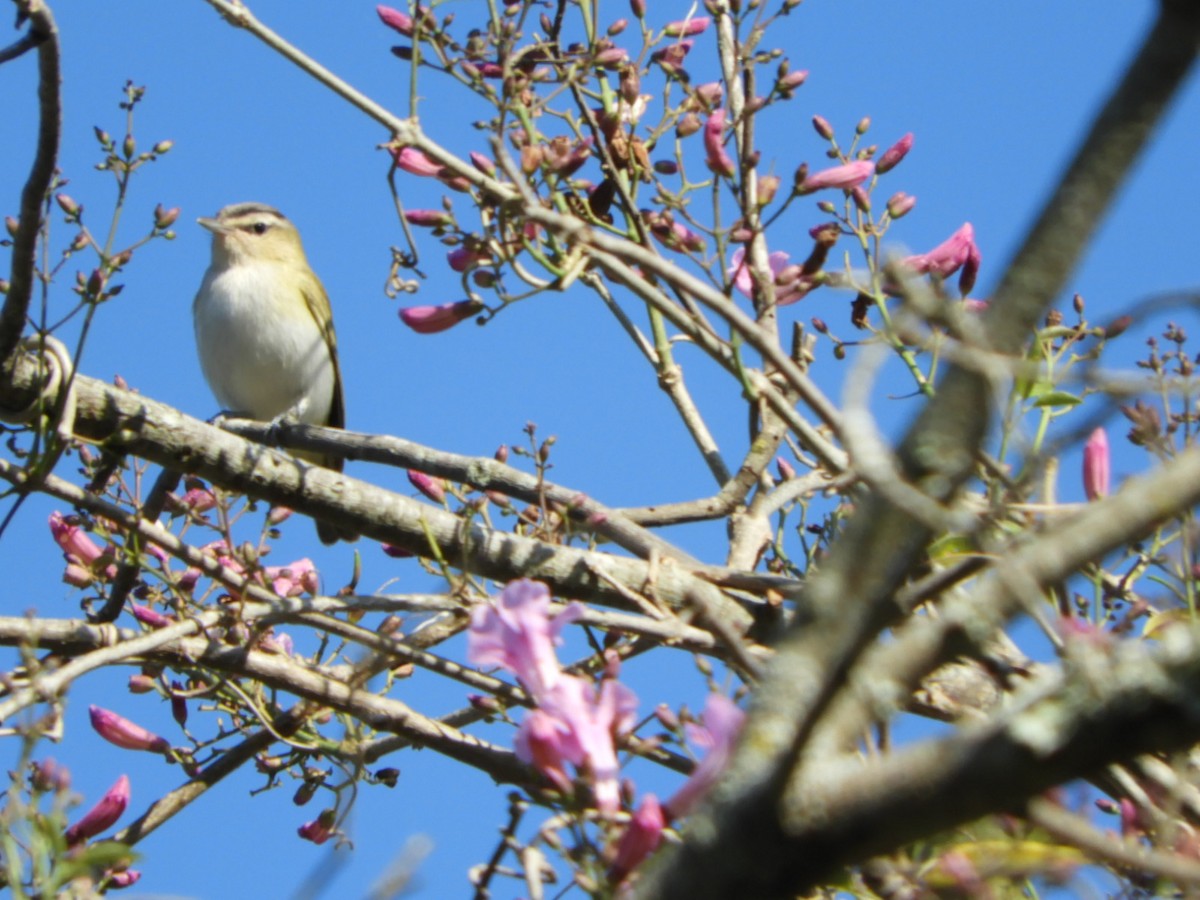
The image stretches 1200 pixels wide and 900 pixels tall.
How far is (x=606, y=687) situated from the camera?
6.06ft

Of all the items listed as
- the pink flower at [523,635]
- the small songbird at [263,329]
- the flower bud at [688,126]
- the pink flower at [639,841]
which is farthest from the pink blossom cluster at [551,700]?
the small songbird at [263,329]

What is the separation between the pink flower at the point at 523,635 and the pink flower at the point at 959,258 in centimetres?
185

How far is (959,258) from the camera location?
11.5 ft

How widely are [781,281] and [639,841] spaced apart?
5.97 ft

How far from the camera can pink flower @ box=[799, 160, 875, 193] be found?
11.3ft

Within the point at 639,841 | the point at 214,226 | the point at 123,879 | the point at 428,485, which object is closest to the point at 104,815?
the point at 123,879

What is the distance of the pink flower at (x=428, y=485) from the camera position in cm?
364

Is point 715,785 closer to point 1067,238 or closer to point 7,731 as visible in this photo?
point 1067,238

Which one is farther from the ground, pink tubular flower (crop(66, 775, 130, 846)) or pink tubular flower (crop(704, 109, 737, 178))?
pink tubular flower (crop(704, 109, 737, 178))

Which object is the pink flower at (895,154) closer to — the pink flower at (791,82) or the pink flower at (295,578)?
the pink flower at (791,82)

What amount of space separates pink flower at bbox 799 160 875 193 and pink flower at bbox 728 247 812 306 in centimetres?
18

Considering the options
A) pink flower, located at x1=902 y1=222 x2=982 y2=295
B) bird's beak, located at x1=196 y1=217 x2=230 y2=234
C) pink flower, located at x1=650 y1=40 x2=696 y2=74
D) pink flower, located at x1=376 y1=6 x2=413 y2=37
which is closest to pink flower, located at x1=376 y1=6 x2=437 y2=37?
pink flower, located at x1=376 y1=6 x2=413 y2=37

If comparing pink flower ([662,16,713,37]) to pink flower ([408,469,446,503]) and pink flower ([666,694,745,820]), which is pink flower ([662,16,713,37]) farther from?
pink flower ([666,694,745,820])

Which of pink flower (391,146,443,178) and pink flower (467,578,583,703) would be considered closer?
pink flower (467,578,583,703)
